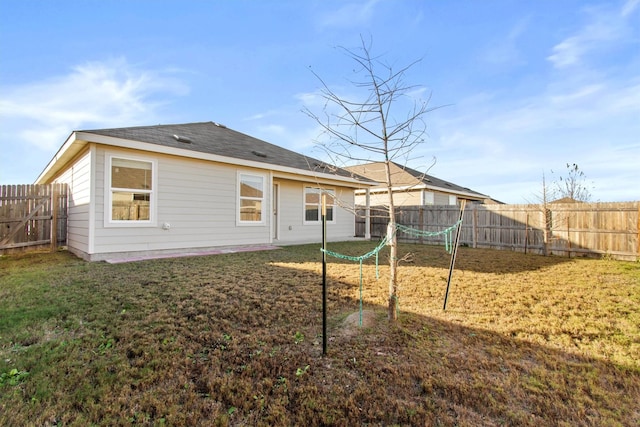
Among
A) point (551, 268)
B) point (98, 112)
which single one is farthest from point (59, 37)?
point (551, 268)

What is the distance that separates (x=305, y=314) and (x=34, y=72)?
10.6m

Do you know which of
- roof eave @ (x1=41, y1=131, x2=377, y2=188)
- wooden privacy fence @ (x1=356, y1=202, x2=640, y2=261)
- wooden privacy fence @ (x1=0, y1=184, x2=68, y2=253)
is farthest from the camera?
wooden privacy fence @ (x1=356, y1=202, x2=640, y2=261)

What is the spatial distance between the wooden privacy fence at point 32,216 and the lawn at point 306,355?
467cm

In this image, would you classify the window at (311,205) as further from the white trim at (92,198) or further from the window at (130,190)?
the white trim at (92,198)

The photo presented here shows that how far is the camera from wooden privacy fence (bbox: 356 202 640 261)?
8.26 metres

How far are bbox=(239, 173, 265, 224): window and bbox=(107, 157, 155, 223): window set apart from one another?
2.47 metres

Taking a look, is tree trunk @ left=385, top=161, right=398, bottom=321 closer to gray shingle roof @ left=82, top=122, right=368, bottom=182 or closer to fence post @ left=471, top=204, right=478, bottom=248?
gray shingle roof @ left=82, top=122, right=368, bottom=182

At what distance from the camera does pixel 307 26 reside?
7.05 meters

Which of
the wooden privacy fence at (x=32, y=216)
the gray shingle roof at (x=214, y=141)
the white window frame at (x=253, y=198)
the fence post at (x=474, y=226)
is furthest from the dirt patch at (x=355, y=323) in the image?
the fence post at (x=474, y=226)

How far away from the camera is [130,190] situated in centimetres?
684

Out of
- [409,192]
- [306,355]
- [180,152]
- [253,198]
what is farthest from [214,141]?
[409,192]

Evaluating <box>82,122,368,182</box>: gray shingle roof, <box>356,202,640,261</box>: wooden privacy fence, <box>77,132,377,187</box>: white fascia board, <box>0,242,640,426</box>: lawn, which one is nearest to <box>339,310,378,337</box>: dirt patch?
<box>0,242,640,426</box>: lawn

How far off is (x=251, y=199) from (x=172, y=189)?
2334 mm

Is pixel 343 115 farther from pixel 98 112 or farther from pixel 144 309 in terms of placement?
pixel 98 112
